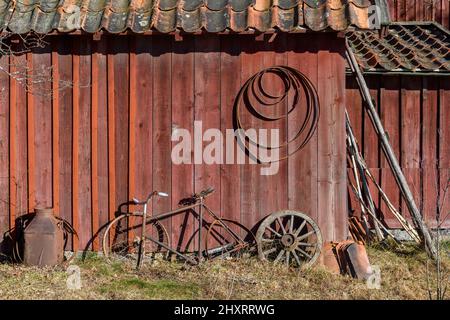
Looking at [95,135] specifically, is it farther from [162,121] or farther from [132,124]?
[162,121]

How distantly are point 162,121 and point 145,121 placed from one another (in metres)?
0.22

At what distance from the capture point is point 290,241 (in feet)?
25.4

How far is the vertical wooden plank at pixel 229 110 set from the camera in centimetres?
792

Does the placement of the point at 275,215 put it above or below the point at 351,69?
below

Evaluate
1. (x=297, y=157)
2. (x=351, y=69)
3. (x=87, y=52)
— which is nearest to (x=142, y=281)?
(x=297, y=157)

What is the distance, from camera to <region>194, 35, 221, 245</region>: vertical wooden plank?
26.0ft

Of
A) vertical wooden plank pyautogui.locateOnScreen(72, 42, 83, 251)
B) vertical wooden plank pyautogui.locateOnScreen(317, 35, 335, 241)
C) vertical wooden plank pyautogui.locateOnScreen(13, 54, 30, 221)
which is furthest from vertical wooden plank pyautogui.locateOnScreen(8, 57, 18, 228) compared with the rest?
vertical wooden plank pyautogui.locateOnScreen(317, 35, 335, 241)

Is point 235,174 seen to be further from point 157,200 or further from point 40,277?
point 40,277

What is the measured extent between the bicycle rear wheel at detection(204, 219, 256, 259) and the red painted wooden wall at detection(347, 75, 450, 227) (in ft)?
10.5

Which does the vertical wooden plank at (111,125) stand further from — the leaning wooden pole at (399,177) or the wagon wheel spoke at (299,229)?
the leaning wooden pole at (399,177)

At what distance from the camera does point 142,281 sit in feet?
23.6

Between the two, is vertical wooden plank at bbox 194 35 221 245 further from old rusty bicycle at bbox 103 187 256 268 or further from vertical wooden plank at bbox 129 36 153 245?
vertical wooden plank at bbox 129 36 153 245

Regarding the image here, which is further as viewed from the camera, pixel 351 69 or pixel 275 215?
pixel 351 69

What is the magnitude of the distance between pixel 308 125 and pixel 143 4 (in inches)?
99.3
